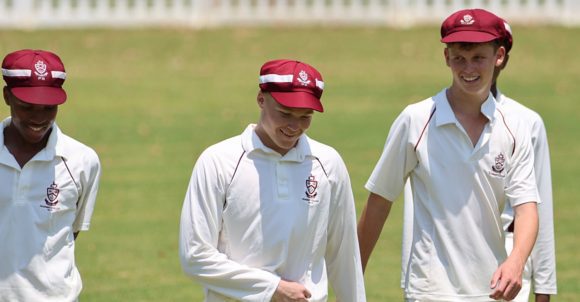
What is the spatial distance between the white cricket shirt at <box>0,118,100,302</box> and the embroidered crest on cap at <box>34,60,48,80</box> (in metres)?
0.27

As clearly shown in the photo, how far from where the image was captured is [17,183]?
19.0 ft

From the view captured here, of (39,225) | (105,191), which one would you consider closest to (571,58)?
(105,191)

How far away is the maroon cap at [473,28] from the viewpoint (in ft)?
19.8

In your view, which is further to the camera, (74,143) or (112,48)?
(112,48)

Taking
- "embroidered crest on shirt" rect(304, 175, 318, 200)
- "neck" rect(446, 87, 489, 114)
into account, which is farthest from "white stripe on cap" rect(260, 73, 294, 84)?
"neck" rect(446, 87, 489, 114)

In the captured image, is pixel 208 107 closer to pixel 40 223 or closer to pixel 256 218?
pixel 40 223

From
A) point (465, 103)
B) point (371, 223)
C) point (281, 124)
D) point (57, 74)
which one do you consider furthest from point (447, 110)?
point (57, 74)

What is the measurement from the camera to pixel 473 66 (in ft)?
19.8

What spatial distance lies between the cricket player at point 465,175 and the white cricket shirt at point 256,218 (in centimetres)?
62

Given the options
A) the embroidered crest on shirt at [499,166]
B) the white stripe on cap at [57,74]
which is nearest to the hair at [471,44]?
the embroidered crest on shirt at [499,166]

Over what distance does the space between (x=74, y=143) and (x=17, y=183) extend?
0.36 m

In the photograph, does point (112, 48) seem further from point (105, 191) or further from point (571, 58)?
point (105, 191)

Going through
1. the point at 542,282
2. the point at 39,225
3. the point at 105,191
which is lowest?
the point at 105,191

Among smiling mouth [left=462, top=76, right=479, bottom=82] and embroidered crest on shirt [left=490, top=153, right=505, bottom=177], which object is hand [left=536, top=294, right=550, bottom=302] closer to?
embroidered crest on shirt [left=490, top=153, right=505, bottom=177]
